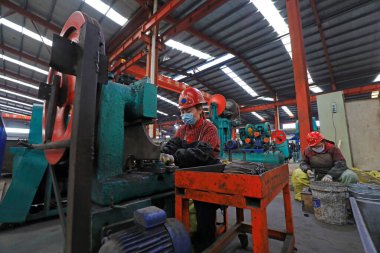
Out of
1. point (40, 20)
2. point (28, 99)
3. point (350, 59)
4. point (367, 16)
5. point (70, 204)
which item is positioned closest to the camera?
point (70, 204)

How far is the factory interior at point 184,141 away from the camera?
0.87 meters

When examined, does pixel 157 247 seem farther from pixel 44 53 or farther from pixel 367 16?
pixel 44 53

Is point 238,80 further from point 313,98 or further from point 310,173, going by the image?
point 310,173

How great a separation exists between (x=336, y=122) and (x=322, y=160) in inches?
56.5

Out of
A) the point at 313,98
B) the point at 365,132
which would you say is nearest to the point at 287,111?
the point at 313,98

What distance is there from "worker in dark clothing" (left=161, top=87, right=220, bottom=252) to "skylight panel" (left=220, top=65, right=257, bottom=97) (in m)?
7.74

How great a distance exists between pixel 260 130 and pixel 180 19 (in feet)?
16.6

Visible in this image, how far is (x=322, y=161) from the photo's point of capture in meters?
3.12

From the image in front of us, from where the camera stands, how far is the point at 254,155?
684 cm

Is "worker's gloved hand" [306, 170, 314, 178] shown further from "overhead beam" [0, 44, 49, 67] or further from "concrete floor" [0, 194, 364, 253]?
"overhead beam" [0, 44, 49, 67]

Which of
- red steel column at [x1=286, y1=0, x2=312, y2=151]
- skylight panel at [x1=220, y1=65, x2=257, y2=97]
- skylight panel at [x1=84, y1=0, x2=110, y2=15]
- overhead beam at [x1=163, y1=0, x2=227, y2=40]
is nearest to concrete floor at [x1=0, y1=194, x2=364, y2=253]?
red steel column at [x1=286, y1=0, x2=312, y2=151]

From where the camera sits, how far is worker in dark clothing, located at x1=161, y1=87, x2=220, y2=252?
A: 65.0 inches

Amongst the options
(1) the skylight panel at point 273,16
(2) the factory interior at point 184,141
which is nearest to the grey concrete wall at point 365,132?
(2) the factory interior at point 184,141

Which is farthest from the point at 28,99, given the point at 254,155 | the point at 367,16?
the point at 367,16
